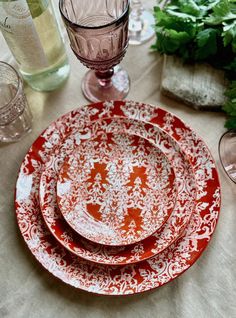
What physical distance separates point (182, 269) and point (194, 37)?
391 mm

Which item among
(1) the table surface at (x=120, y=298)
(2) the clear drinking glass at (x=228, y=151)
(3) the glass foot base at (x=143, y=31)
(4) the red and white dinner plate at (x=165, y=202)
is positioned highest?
(3) the glass foot base at (x=143, y=31)

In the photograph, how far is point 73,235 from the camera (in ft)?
1.95

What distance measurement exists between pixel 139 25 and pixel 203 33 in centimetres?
16

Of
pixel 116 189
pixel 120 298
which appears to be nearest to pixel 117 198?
pixel 116 189

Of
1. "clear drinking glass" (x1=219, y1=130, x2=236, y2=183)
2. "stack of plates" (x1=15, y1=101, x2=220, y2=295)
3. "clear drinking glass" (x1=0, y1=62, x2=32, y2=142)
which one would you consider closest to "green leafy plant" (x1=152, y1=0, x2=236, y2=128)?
"clear drinking glass" (x1=219, y1=130, x2=236, y2=183)

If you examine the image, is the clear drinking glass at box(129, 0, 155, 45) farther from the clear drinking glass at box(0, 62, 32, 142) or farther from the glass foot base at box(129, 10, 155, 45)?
the clear drinking glass at box(0, 62, 32, 142)

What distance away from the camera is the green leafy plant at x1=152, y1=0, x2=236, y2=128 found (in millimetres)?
677

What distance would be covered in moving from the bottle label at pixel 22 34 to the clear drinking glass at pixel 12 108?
0.03 metres

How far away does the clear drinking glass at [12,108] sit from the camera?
667 mm

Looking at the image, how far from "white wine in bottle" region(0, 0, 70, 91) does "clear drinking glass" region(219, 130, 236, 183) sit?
12.1 inches

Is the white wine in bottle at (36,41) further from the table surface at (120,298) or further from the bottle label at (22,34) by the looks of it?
the table surface at (120,298)

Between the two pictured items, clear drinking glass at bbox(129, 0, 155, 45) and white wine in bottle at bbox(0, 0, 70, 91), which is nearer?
white wine in bottle at bbox(0, 0, 70, 91)

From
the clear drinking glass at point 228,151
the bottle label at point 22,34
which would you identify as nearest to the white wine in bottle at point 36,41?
the bottle label at point 22,34

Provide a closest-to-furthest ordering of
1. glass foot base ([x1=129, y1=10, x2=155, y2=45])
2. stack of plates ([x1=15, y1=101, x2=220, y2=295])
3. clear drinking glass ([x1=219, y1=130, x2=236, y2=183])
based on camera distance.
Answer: stack of plates ([x1=15, y1=101, x2=220, y2=295]) → clear drinking glass ([x1=219, y1=130, x2=236, y2=183]) → glass foot base ([x1=129, y1=10, x2=155, y2=45])
